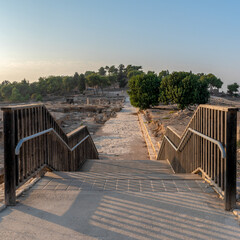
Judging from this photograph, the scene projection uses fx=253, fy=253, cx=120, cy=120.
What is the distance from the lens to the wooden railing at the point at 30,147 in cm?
343

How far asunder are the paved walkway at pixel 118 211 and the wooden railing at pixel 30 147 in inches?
11.9

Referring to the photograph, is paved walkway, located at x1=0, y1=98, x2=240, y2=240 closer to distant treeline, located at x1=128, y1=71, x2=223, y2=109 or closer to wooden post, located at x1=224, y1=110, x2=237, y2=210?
wooden post, located at x1=224, y1=110, x2=237, y2=210

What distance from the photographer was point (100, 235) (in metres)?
2.67

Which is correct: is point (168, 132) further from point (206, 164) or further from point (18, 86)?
point (18, 86)

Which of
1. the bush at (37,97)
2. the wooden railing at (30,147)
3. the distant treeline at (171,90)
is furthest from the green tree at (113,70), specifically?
the wooden railing at (30,147)

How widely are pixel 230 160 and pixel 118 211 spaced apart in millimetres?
1561

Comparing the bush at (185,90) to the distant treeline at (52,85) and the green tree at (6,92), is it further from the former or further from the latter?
the green tree at (6,92)

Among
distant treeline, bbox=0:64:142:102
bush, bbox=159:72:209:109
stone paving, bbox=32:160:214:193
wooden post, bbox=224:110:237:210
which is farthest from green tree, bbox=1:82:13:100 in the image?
wooden post, bbox=224:110:237:210

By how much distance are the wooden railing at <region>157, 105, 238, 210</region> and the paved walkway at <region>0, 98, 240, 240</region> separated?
24 centimetres

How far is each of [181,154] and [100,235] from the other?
411 centimetres

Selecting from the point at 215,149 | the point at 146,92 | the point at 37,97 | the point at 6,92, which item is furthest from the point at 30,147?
the point at 6,92

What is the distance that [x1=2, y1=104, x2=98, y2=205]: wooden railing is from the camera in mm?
3428

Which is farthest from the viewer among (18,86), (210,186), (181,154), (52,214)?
(18,86)

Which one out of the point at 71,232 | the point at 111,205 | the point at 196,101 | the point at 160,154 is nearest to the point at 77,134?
the point at 160,154
